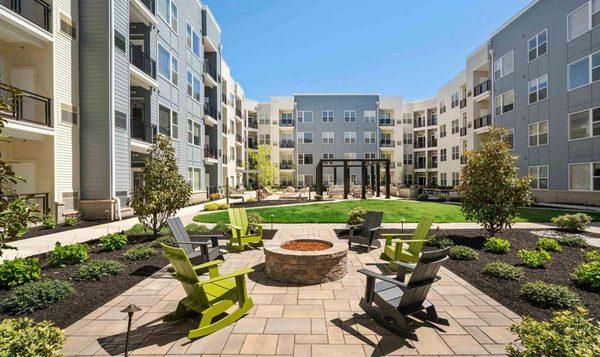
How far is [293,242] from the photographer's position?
727 cm

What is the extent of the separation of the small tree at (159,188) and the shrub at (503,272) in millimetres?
9103

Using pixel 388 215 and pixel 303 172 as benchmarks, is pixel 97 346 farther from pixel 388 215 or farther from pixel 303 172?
pixel 303 172

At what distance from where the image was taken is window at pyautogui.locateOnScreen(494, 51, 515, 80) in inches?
1086

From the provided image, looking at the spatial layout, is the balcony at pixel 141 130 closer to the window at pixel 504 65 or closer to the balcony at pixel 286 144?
the window at pixel 504 65

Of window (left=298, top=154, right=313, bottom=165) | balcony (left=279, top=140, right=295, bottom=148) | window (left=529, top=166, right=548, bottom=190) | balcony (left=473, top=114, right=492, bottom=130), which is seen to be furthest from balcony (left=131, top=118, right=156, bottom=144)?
balcony (left=279, top=140, right=295, bottom=148)

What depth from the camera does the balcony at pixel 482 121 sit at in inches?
1218

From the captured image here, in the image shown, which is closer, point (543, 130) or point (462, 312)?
point (462, 312)

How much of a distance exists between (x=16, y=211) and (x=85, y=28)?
52.2ft

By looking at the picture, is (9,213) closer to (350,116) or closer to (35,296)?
(35,296)

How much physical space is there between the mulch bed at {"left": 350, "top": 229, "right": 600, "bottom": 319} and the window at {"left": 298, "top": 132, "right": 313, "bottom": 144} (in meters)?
40.9

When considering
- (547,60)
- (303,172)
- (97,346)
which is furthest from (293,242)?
(303,172)

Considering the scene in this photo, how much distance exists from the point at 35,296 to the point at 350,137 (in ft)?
157

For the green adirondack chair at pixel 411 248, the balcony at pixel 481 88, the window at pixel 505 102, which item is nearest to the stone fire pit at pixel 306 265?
the green adirondack chair at pixel 411 248

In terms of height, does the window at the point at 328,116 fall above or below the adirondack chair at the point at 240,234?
above
